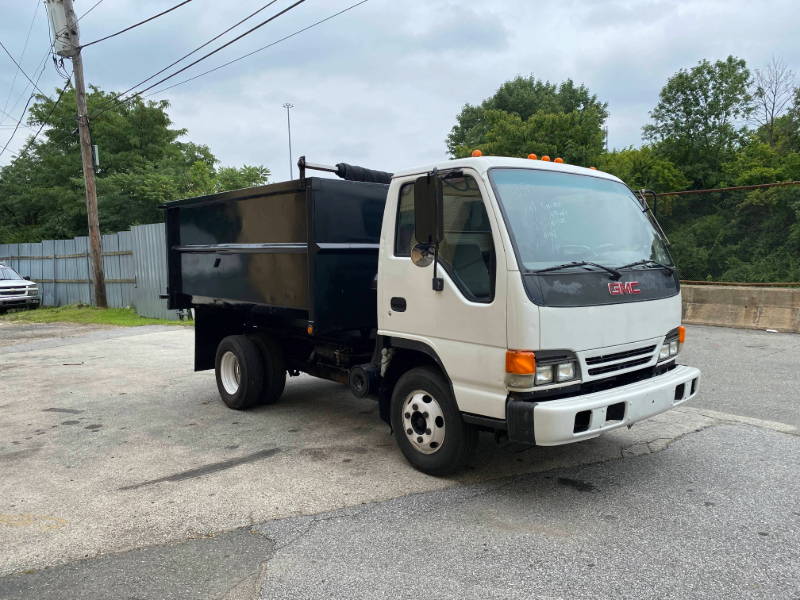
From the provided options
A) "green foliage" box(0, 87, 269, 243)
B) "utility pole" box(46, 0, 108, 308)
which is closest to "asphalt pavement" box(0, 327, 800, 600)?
"utility pole" box(46, 0, 108, 308)

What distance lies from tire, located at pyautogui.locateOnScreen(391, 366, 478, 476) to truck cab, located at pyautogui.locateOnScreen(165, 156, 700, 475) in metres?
0.01

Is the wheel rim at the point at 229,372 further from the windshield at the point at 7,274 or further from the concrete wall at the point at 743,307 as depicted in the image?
the windshield at the point at 7,274

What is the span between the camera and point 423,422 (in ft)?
14.8

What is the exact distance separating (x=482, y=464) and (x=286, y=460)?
160 cm

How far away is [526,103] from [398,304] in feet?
126

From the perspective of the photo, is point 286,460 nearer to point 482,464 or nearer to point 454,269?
point 482,464

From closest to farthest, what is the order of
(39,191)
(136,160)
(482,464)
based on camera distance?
(482,464), (136,160), (39,191)

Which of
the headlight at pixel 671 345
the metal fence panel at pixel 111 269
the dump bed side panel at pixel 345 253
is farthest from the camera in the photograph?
the metal fence panel at pixel 111 269

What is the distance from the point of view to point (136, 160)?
27562 millimetres

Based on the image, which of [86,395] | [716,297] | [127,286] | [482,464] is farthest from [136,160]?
[482,464]

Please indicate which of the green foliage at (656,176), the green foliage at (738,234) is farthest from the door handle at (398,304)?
the green foliage at (656,176)

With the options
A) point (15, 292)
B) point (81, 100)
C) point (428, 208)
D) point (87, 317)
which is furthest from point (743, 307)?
point (15, 292)

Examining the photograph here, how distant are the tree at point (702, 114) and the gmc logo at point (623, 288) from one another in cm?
2307

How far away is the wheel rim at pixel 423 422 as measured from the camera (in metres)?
4.40
